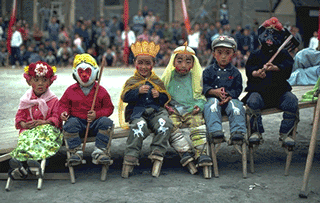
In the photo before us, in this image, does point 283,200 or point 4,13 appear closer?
point 283,200

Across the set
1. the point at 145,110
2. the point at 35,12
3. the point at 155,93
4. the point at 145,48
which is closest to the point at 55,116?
the point at 145,110

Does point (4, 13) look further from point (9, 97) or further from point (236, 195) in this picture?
point (236, 195)

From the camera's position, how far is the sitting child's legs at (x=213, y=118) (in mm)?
4844

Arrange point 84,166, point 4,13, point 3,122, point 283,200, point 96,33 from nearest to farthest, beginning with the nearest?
point 283,200 < point 84,166 < point 3,122 < point 96,33 < point 4,13

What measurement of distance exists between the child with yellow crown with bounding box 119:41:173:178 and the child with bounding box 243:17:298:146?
3.38 ft

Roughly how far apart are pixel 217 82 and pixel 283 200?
1.69 m

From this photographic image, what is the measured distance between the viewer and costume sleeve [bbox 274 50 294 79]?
5238mm

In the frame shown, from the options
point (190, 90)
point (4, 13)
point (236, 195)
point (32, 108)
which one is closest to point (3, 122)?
point (32, 108)

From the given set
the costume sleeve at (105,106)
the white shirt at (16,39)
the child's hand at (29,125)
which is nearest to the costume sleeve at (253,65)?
the costume sleeve at (105,106)

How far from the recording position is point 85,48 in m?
20.2

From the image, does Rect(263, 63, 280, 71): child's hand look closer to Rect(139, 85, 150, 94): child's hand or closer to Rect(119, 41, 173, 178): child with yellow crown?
Rect(119, 41, 173, 178): child with yellow crown

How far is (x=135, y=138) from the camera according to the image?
15.7 feet

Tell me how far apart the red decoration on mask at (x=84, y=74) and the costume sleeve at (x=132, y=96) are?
1.55ft

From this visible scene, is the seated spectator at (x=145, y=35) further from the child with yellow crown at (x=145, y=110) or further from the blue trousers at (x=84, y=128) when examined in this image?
the blue trousers at (x=84, y=128)
